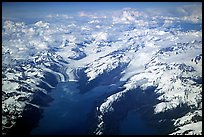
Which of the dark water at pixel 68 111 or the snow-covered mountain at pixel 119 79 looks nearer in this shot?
the dark water at pixel 68 111

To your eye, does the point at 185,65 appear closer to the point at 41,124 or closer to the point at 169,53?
the point at 169,53

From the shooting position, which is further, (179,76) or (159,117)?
(179,76)

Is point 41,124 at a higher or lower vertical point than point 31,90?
higher

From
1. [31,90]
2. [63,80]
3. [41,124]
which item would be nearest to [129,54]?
[63,80]

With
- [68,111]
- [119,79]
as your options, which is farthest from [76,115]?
[119,79]

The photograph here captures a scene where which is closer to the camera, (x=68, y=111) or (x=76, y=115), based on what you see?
(x=68, y=111)

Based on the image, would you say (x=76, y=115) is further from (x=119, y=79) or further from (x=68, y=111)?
(x=119, y=79)

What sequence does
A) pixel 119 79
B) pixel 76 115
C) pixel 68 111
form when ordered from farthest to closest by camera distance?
pixel 119 79
pixel 76 115
pixel 68 111

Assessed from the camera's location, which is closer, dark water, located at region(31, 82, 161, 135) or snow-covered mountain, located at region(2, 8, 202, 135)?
dark water, located at region(31, 82, 161, 135)

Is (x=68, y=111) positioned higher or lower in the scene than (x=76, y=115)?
higher

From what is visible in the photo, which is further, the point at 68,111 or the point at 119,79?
the point at 119,79

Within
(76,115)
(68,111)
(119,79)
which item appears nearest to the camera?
(68,111)
